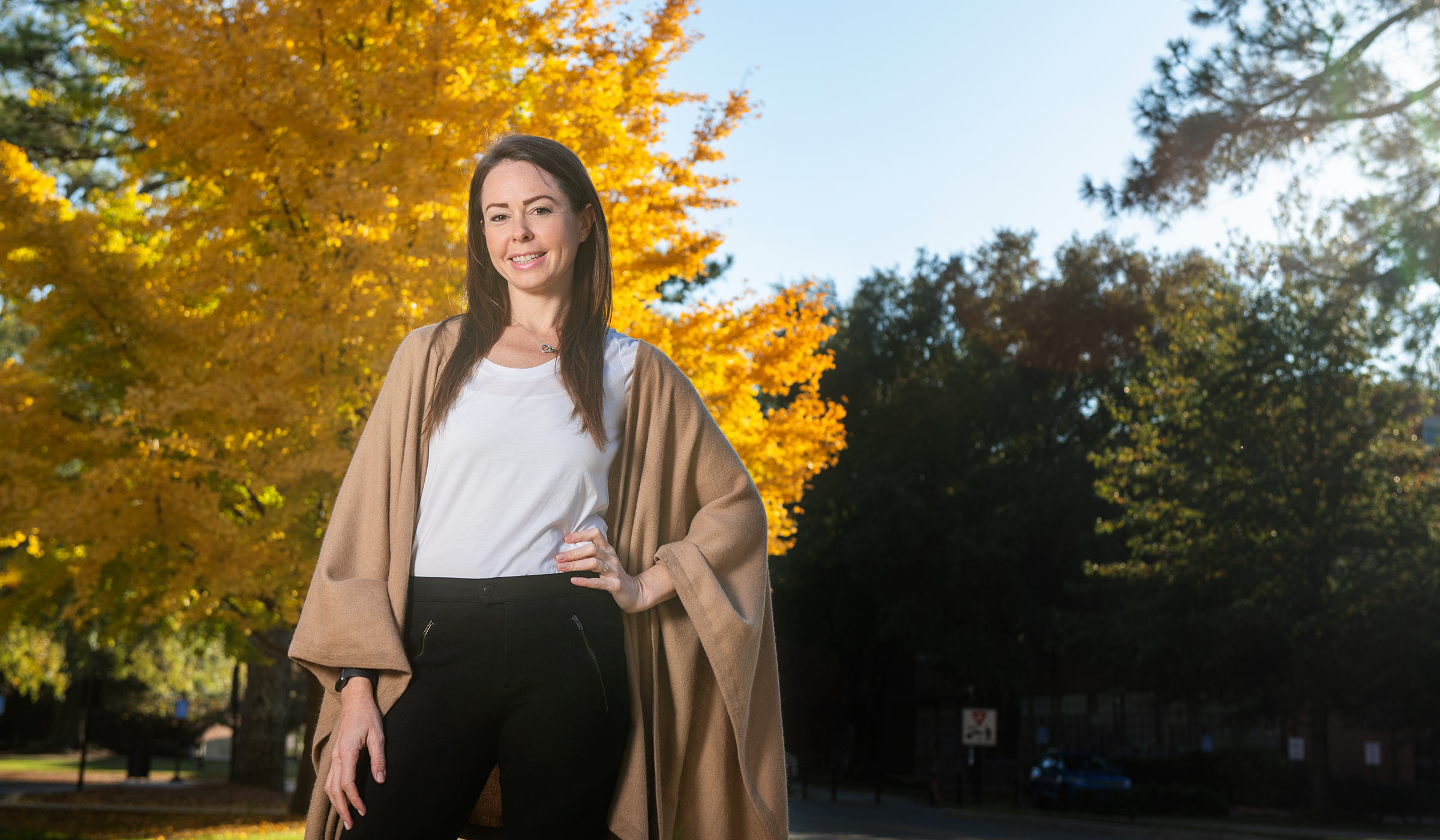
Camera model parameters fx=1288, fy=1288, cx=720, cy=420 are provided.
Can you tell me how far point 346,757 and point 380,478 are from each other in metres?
0.47

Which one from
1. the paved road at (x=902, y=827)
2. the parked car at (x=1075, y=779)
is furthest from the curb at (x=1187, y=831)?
the parked car at (x=1075, y=779)

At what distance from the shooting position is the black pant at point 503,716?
202 cm

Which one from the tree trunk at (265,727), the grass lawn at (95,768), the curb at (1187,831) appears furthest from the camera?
the grass lawn at (95,768)

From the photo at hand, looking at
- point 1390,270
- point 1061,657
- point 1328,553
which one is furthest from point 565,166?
point 1061,657

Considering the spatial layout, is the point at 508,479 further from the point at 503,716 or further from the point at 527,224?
the point at 527,224

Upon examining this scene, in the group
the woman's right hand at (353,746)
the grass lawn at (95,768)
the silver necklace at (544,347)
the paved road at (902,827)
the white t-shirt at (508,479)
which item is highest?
the silver necklace at (544,347)

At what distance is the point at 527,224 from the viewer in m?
2.34

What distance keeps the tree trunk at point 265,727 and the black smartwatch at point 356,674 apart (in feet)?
56.7

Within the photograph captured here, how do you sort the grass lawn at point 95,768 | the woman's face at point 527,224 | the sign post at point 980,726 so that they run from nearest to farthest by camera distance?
the woman's face at point 527,224 < the sign post at point 980,726 < the grass lawn at point 95,768

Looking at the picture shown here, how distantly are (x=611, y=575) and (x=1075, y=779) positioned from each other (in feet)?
91.7

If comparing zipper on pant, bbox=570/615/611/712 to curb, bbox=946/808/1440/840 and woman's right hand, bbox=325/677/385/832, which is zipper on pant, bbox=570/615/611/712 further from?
curb, bbox=946/808/1440/840

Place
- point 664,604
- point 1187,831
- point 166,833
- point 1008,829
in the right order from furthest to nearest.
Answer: point 1008,829, point 1187,831, point 166,833, point 664,604

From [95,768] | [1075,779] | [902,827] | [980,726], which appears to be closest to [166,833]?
[902,827]

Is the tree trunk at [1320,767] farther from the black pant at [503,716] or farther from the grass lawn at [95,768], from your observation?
the black pant at [503,716]
